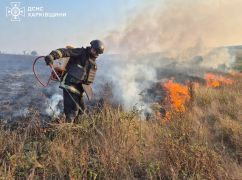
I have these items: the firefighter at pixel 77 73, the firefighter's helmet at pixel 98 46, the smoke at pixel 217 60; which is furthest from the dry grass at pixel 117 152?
the smoke at pixel 217 60

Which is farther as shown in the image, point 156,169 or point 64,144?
point 64,144

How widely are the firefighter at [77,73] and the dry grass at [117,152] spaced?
996 millimetres

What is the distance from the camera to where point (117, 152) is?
634 cm

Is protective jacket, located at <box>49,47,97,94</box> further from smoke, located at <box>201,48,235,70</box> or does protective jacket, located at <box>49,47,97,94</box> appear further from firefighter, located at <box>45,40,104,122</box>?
smoke, located at <box>201,48,235,70</box>

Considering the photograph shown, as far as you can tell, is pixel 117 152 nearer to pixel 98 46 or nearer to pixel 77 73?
pixel 77 73

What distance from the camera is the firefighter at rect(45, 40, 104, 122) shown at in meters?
8.92

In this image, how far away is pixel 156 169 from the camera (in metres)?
6.21

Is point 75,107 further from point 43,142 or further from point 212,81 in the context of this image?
→ point 212,81

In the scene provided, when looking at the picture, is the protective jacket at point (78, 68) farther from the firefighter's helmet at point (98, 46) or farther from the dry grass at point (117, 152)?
the dry grass at point (117, 152)

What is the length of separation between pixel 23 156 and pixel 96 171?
1073 millimetres

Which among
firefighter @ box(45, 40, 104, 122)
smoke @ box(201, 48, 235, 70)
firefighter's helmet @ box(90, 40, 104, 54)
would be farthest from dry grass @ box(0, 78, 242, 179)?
smoke @ box(201, 48, 235, 70)

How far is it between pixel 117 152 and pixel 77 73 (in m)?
2.99

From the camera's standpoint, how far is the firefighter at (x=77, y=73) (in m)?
8.92

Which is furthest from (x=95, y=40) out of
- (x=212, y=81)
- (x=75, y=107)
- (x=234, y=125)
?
(x=212, y=81)
